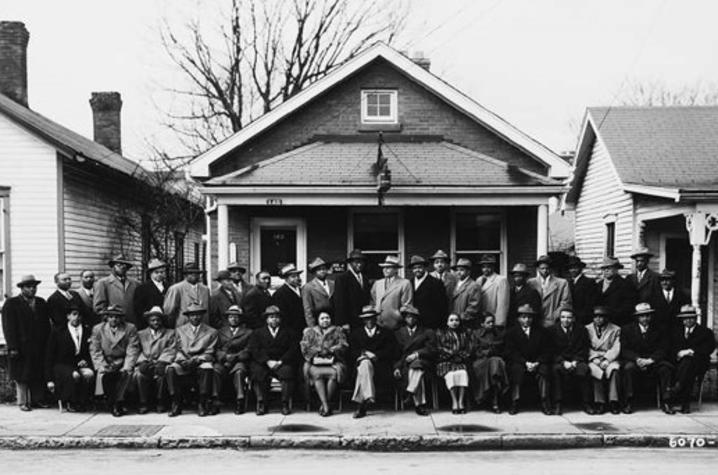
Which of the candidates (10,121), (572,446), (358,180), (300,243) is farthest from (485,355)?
(10,121)

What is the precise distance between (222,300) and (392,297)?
2632 mm

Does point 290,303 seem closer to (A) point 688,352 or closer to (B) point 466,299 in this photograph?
(B) point 466,299

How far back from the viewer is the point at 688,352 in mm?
10547

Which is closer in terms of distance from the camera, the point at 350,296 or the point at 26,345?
the point at 26,345

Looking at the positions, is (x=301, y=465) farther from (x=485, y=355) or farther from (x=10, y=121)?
(x=10, y=121)

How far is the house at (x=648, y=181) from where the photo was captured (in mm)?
15914

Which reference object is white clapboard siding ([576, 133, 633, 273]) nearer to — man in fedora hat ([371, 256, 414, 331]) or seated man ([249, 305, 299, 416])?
man in fedora hat ([371, 256, 414, 331])

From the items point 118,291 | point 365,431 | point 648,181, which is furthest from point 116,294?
point 648,181

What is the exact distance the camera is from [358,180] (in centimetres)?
1338

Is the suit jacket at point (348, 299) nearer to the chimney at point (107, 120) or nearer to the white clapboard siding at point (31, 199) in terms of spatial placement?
the white clapboard siding at point (31, 199)

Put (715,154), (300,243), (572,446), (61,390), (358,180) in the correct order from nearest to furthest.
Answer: (572,446), (61,390), (358,180), (300,243), (715,154)

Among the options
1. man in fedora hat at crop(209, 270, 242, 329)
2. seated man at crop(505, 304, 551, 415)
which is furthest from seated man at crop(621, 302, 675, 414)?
man in fedora hat at crop(209, 270, 242, 329)

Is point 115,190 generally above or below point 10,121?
below

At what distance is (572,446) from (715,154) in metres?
11.2
